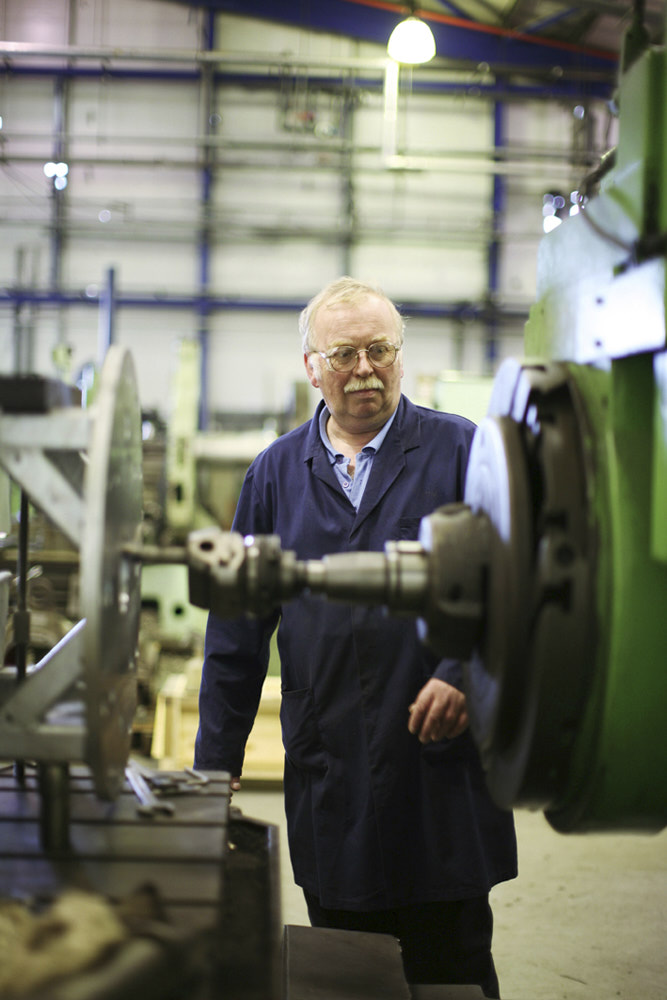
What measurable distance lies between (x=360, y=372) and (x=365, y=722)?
0.54 metres

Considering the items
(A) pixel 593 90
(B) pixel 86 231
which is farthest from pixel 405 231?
(B) pixel 86 231

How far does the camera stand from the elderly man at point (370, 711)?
1.22 metres

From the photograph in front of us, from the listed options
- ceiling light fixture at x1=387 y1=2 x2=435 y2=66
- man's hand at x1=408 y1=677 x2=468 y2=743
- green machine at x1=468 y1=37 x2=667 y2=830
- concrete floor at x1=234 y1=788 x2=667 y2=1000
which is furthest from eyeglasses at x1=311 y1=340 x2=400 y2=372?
ceiling light fixture at x1=387 y1=2 x2=435 y2=66

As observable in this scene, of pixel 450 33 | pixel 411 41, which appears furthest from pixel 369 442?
pixel 450 33

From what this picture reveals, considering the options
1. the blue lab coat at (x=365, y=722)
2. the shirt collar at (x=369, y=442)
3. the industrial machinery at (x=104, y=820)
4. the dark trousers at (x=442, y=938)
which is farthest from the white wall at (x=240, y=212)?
the industrial machinery at (x=104, y=820)

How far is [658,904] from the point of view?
7.84 feet

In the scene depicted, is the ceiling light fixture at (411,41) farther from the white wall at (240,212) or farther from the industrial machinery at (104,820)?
the industrial machinery at (104,820)

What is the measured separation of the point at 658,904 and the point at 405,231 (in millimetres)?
5119

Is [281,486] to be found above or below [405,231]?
below

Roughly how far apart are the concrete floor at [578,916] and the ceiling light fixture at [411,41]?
3.41 meters

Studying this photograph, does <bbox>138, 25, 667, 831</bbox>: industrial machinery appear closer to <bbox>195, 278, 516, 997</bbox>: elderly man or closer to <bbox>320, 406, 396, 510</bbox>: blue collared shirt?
<bbox>195, 278, 516, 997</bbox>: elderly man

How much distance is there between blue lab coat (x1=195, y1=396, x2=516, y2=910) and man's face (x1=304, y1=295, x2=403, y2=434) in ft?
0.15

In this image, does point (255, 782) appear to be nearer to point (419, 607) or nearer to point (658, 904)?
point (658, 904)

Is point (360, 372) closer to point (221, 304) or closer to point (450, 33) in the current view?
point (221, 304)
